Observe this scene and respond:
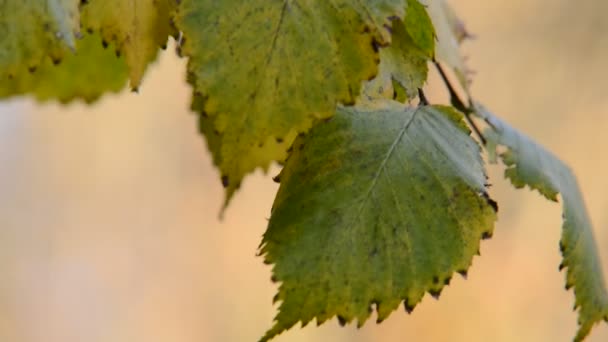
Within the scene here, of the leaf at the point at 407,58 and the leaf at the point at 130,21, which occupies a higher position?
the leaf at the point at 130,21

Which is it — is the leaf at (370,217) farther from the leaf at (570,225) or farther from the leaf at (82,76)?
the leaf at (82,76)

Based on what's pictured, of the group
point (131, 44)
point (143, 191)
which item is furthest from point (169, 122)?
point (131, 44)

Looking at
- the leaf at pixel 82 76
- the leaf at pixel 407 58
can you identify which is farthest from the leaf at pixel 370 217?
the leaf at pixel 82 76

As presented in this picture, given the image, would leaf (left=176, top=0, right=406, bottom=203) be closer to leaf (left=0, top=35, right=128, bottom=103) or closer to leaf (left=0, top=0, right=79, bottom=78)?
leaf (left=0, top=0, right=79, bottom=78)

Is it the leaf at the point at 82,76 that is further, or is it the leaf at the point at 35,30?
the leaf at the point at 82,76

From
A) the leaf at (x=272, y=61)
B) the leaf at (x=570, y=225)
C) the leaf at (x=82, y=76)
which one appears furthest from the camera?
the leaf at (x=82, y=76)

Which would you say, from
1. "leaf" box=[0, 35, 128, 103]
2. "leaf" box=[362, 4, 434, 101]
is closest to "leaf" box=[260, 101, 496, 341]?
"leaf" box=[362, 4, 434, 101]

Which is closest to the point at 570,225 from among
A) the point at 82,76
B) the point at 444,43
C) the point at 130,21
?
the point at 444,43
